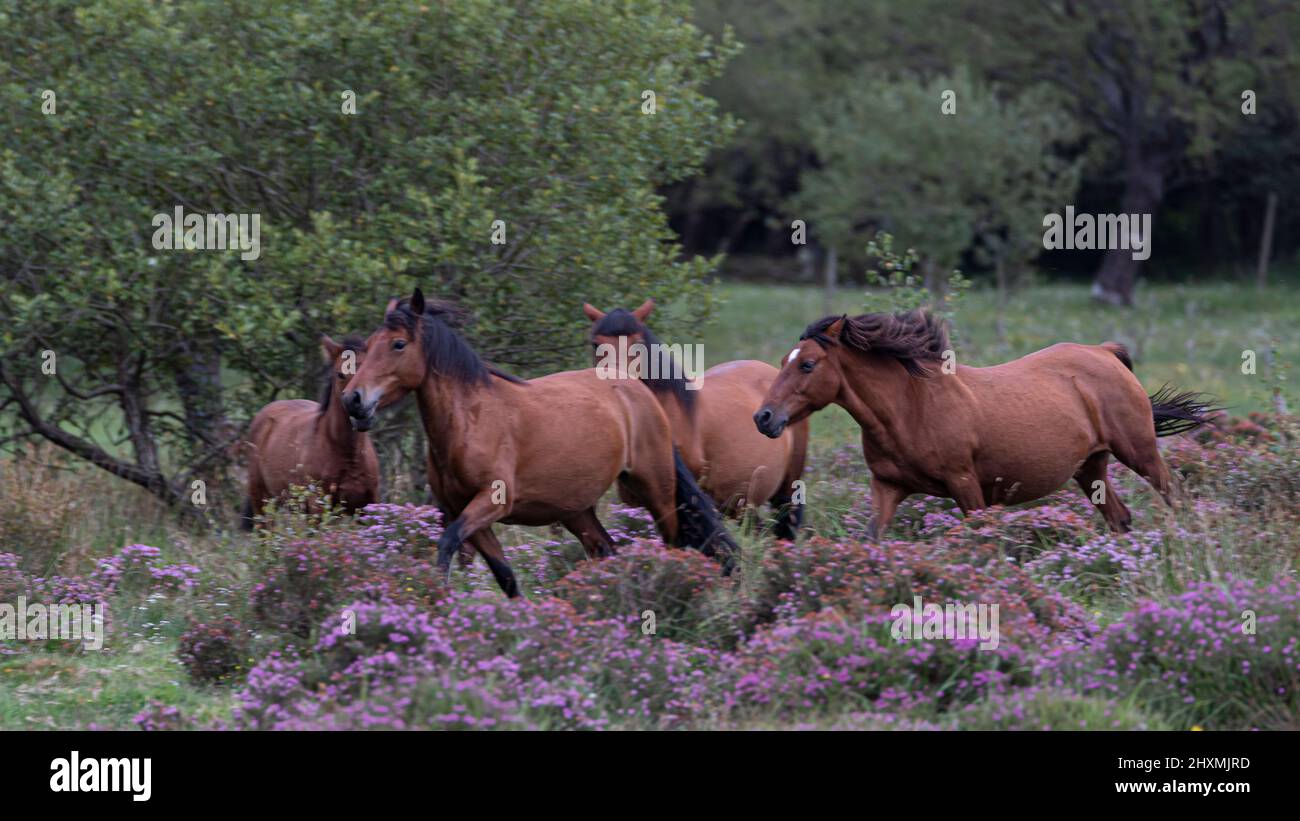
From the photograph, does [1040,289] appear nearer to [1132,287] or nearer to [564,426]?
[1132,287]

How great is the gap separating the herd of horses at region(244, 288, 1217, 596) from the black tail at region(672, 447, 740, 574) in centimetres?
1

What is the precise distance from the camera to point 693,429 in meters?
9.41

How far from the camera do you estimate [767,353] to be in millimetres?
25719

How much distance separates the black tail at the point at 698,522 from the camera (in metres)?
8.63

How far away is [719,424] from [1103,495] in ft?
8.48

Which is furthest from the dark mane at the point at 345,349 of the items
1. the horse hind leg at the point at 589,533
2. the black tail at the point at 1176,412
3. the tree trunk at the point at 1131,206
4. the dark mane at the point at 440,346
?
the tree trunk at the point at 1131,206

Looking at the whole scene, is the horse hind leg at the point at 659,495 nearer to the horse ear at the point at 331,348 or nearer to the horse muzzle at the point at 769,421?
the horse muzzle at the point at 769,421

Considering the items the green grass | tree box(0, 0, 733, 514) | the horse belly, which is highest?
tree box(0, 0, 733, 514)

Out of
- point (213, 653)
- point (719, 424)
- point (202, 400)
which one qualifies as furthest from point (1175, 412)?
point (202, 400)

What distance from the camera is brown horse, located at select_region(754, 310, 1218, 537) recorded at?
8.58 m

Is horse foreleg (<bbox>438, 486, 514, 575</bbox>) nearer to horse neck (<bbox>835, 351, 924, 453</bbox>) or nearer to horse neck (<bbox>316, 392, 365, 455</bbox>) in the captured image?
horse neck (<bbox>316, 392, 365, 455</bbox>)

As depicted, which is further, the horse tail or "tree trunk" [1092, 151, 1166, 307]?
"tree trunk" [1092, 151, 1166, 307]

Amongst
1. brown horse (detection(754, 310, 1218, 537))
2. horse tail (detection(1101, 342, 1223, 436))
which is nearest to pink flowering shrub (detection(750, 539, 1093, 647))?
brown horse (detection(754, 310, 1218, 537))

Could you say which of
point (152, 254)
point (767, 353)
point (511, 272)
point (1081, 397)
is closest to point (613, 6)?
point (511, 272)
